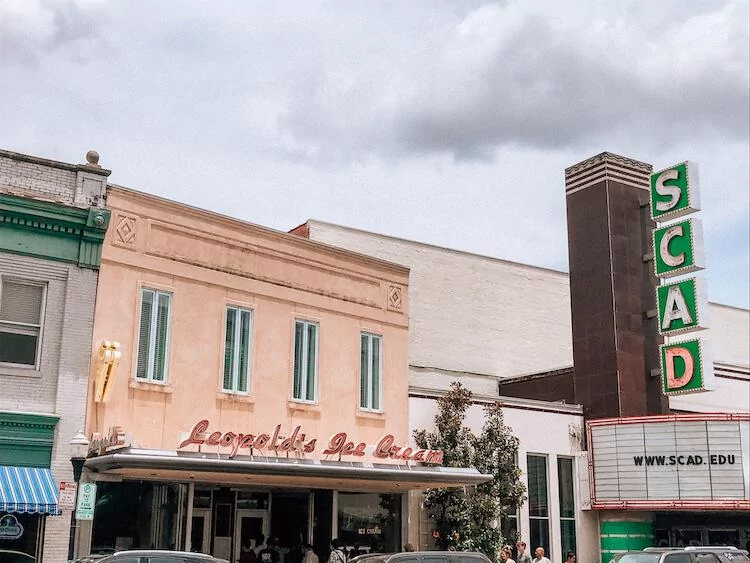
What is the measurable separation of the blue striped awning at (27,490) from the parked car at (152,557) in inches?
122

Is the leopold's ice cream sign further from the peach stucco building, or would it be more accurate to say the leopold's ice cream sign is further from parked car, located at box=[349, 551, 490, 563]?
parked car, located at box=[349, 551, 490, 563]

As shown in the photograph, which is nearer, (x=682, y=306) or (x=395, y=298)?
(x=395, y=298)

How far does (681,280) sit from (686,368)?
2861 mm

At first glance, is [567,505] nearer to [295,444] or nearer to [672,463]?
[672,463]

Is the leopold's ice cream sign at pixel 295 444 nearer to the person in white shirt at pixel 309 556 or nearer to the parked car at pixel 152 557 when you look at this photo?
the person in white shirt at pixel 309 556

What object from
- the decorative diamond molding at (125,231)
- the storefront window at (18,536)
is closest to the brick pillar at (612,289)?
the decorative diamond molding at (125,231)

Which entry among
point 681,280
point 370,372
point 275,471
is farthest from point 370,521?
point 681,280

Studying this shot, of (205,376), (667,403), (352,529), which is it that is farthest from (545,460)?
(205,376)

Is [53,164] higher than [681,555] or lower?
higher

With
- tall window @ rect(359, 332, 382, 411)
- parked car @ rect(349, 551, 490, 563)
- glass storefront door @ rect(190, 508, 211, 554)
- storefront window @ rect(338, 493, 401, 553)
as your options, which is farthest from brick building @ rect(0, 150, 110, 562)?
storefront window @ rect(338, 493, 401, 553)

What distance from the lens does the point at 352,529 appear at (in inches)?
974

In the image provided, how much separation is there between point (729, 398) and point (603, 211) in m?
12.9

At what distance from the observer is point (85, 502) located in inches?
685

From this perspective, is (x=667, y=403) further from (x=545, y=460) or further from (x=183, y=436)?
(x=183, y=436)
